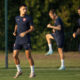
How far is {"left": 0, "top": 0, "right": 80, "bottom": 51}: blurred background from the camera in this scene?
944 inches

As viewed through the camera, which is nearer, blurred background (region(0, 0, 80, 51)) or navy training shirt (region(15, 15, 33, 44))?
navy training shirt (region(15, 15, 33, 44))

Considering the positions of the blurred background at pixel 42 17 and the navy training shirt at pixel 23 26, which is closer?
the navy training shirt at pixel 23 26

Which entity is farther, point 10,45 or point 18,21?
point 10,45

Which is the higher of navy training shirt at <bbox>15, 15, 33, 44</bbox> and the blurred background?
navy training shirt at <bbox>15, 15, 33, 44</bbox>

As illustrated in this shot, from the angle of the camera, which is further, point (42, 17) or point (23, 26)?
point (42, 17)

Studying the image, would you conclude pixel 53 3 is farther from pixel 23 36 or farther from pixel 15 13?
pixel 23 36

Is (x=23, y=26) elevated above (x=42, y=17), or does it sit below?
above

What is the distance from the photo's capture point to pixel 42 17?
80.6 feet

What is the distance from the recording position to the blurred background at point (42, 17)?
2398 cm

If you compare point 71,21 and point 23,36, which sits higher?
point 23,36

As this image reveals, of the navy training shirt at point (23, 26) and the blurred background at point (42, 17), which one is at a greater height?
the navy training shirt at point (23, 26)

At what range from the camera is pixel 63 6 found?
949 inches

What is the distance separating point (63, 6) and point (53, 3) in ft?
2.02

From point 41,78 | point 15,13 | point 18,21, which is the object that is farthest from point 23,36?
point 15,13
